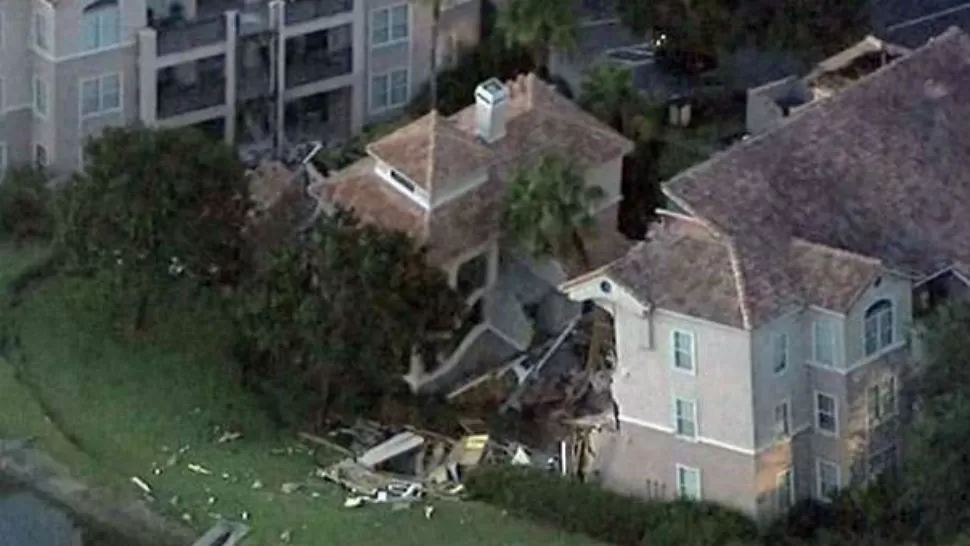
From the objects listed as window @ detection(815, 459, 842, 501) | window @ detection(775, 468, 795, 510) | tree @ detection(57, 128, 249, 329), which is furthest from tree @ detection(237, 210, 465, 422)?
window @ detection(815, 459, 842, 501)

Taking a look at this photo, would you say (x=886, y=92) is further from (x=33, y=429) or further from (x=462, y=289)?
(x=33, y=429)

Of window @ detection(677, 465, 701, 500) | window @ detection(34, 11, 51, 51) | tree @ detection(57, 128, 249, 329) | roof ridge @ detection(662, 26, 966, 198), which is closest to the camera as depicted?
window @ detection(677, 465, 701, 500)

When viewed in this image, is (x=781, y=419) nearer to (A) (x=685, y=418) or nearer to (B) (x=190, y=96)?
(A) (x=685, y=418)

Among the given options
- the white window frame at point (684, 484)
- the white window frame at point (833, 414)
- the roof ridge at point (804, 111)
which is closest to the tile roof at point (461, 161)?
the roof ridge at point (804, 111)

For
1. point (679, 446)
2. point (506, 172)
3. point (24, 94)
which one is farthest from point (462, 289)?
point (24, 94)

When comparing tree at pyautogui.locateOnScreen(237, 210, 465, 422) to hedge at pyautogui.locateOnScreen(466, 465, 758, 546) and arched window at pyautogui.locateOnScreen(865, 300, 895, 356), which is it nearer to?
hedge at pyautogui.locateOnScreen(466, 465, 758, 546)

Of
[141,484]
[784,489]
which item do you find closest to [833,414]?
[784,489]
